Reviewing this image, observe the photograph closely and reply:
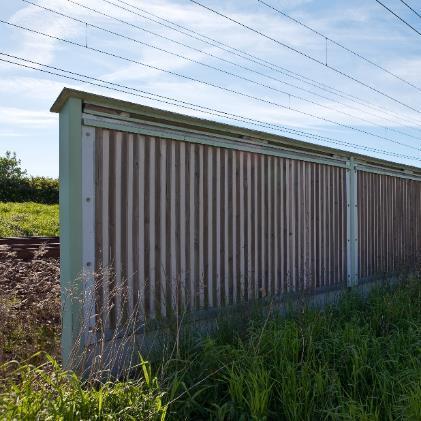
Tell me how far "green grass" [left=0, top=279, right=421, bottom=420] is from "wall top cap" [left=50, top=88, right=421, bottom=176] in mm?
1935

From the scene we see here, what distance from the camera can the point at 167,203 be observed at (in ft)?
14.1

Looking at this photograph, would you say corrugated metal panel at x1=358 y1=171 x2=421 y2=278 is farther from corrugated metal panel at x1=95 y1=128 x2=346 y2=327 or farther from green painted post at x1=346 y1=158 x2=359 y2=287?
corrugated metal panel at x1=95 y1=128 x2=346 y2=327

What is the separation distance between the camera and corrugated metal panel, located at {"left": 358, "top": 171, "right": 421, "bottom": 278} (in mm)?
7156

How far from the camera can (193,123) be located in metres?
4.53

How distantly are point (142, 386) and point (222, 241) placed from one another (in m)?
2.14

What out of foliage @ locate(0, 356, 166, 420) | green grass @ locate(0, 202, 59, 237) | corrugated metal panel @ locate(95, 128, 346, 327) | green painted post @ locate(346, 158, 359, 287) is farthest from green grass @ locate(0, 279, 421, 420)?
green grass @ locate(0, 202, 59, 237)

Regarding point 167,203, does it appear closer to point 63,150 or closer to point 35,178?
point 63,150

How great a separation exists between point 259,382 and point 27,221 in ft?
49.9

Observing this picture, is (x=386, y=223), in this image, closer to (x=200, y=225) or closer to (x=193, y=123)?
(x=200, y=225)

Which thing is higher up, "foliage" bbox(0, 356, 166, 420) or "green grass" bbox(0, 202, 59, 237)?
"green grass" bbox(0, 202, 59, 237)

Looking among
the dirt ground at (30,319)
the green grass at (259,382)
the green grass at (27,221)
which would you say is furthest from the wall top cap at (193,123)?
the green grass at (27,221)

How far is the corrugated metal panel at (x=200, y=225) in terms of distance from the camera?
12.8 ft

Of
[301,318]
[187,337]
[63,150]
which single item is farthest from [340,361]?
[63,150]

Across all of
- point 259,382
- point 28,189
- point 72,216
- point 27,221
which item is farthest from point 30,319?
point 28,189
